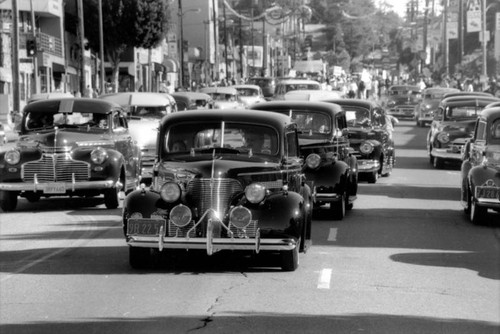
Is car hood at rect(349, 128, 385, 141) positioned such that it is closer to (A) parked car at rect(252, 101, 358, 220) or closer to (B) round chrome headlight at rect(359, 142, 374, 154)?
(B) round chrome headlight at rect(359, 142, 374, 154)

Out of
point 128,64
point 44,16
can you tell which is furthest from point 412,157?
point 128,64

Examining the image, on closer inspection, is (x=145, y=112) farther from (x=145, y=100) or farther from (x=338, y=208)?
(x=338, y=208)

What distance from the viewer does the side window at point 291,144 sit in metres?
14.3

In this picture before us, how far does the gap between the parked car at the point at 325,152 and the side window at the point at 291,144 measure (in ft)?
8.92

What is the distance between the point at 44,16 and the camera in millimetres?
75562

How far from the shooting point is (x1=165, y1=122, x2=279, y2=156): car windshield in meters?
13.8

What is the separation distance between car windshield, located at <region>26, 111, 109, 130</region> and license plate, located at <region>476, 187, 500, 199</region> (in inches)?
269

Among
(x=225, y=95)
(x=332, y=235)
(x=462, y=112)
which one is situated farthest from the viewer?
(x=225, y=95)

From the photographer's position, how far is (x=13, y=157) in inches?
752

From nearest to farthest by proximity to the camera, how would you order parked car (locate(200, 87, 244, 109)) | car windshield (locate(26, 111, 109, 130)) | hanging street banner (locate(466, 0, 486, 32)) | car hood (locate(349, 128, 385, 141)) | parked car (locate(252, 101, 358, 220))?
parked car (locate(252, 101, 358, 220)) < car windshield (locate(26, 111, 109, 130)) < car hood (locate(349, 128, 385, 141)) < parked car (locate(200, 87, 244, 109)) < hanging street banner (locate(466, 0, 486, 32))

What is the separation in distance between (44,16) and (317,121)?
58673 mm

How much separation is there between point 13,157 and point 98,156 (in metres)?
1.37

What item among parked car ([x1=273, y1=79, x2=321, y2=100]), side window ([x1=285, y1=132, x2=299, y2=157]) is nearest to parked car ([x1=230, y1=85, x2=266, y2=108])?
parked car ([x1=273, y1=79, x2=321, y2=100])

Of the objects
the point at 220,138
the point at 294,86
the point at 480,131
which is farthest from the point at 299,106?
the point at 294,86
